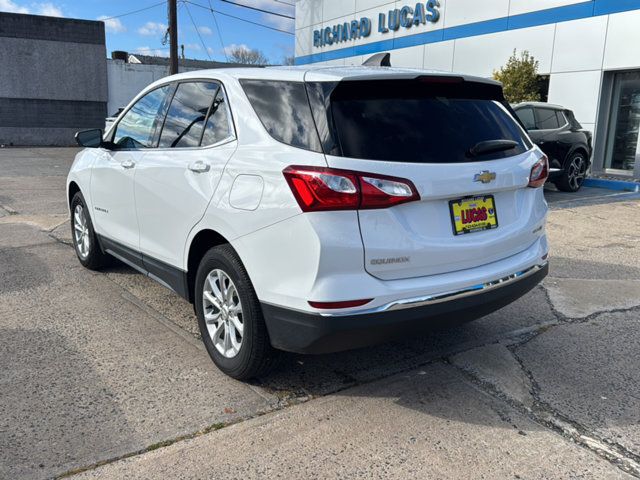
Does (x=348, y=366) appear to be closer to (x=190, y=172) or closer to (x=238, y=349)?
(x=238, y=349)

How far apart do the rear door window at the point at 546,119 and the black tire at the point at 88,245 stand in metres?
8.63

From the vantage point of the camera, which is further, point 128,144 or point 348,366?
point 128,144

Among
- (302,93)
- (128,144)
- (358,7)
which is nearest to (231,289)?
(302,93)

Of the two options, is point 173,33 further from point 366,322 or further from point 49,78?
point 366,322

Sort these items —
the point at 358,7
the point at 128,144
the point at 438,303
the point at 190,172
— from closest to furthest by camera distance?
the point at 438,303 → the point at 190,172 → the point at 128,144 → the point at 358,7

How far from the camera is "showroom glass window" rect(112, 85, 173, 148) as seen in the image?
13.8 feet

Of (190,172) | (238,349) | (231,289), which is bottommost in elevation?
(238,349)

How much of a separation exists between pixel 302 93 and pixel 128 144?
2135 mm

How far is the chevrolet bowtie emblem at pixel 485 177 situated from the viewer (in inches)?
118

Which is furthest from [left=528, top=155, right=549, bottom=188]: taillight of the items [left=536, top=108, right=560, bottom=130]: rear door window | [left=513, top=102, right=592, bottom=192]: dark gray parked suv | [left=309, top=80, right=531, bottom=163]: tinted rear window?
[left=536, top=108, right=560, bottom=130]: rear door window

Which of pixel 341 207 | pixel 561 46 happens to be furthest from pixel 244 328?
pixel 561 46

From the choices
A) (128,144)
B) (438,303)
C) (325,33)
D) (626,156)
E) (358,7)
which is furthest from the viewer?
(325,33)

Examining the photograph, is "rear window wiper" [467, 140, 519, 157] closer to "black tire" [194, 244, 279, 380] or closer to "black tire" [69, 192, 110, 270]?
"black tire" [194, 244, 279, 380]

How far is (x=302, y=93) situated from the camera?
9.64 feet
